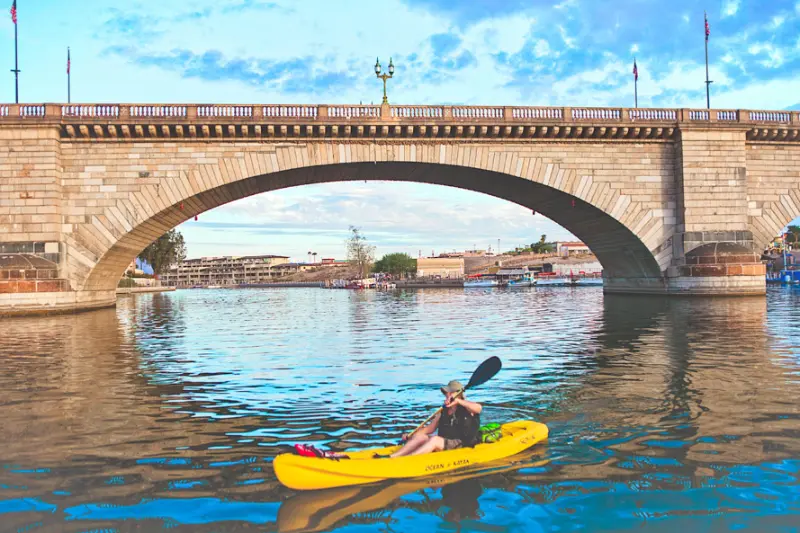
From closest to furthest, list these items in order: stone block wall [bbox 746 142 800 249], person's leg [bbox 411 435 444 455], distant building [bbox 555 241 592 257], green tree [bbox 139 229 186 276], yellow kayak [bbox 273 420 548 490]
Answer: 1. yellow kayak [bbox 273 420 548 490]
2. person's leg [bbox 411 435 444 455]
3. stone block wall [bbox 746 142 800 249]
4. green tree [bbox 139 229 186 276]
5. distant building [bbox 555 241 592 257]

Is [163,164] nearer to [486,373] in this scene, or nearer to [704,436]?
[486,373]

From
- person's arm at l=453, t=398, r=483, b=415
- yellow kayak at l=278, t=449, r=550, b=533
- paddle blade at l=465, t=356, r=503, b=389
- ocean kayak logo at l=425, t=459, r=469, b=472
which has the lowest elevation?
yellow kayak at l=278, t=449, r=550, b=533

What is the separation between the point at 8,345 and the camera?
64.7ft

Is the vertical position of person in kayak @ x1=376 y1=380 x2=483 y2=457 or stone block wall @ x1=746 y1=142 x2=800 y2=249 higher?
stone block wall @ x1=746 y1=142 x2=800 y2=249

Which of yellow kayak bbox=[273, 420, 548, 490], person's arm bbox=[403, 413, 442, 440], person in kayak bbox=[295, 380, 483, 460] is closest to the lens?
yellow kayak bbox=[273, 420, 548, 490]

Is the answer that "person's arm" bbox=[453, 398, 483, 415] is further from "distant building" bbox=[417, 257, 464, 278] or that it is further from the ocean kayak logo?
"distant building" bbox=[417, 257, 464, 278]

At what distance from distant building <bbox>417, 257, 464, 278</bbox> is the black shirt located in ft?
464

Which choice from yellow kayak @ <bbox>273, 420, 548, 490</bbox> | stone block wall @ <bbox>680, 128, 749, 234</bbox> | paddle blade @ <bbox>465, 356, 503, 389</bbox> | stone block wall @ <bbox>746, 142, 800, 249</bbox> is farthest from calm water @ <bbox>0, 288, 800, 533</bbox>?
stone block wall @ <bbox>746, 142, 800, 249</bbox>

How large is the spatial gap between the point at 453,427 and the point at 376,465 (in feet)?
4.09

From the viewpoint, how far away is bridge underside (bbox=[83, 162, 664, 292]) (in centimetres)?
3359

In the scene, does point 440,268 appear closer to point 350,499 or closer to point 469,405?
point 469,405

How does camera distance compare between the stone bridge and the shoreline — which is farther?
the shoreline

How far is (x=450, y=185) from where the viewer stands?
40156 mm

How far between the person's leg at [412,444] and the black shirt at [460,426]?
0.32 meters
